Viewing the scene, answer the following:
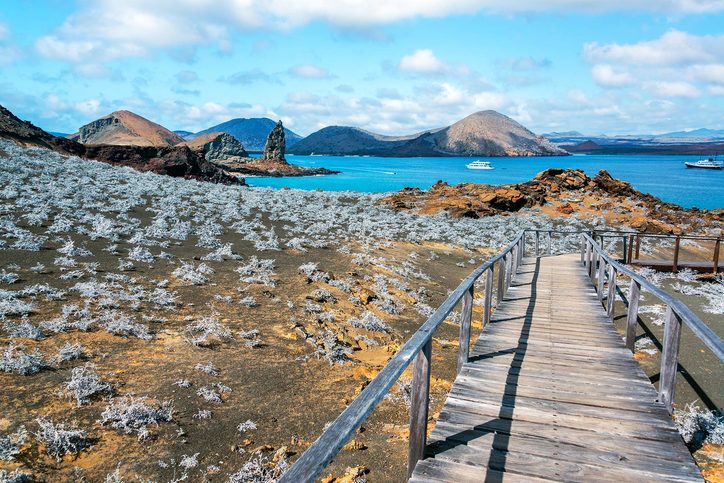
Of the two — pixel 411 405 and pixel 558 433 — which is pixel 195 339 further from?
pixel 558 433

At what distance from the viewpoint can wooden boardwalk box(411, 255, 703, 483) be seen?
4.08 m

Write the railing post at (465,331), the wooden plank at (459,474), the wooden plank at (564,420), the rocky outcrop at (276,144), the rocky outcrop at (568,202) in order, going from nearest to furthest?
the wooden plank at (459,474) < the wooden plank at (564,420) < the railing post at (465,331) < the rocky outcrop at (568,202) < the rocky outcrop at (276,144)

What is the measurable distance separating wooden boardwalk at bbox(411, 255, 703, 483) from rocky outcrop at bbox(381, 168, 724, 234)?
28.3 metres

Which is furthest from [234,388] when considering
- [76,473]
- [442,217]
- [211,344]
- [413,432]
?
[442,217]

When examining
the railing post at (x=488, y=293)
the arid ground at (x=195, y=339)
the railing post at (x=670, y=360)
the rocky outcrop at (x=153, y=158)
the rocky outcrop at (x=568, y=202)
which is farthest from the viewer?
the rocky outcrop at (x=153, y=158)

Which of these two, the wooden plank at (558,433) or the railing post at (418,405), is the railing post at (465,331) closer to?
the wooden plank at (558,433)

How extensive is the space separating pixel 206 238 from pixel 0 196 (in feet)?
27.3

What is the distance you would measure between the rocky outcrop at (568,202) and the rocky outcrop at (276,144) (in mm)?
138977

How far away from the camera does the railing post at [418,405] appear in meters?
4.09

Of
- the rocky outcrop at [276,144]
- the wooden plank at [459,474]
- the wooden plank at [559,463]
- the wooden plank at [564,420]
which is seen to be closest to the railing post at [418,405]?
the wooden plank at [459,474]

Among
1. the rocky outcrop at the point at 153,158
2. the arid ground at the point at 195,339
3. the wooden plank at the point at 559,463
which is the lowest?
the arid ground at the point at 195,339

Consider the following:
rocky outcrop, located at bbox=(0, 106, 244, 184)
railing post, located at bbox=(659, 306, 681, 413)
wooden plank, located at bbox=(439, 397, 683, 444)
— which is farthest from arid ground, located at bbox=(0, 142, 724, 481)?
rocky outcrop, located at bbox=(0, 106, 244, 184)

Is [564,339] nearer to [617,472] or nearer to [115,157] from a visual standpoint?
[617,472]

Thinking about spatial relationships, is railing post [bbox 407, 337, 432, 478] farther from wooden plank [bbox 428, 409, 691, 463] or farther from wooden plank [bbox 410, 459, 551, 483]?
wooden plank [bbox 428, 409, 691, 463]
